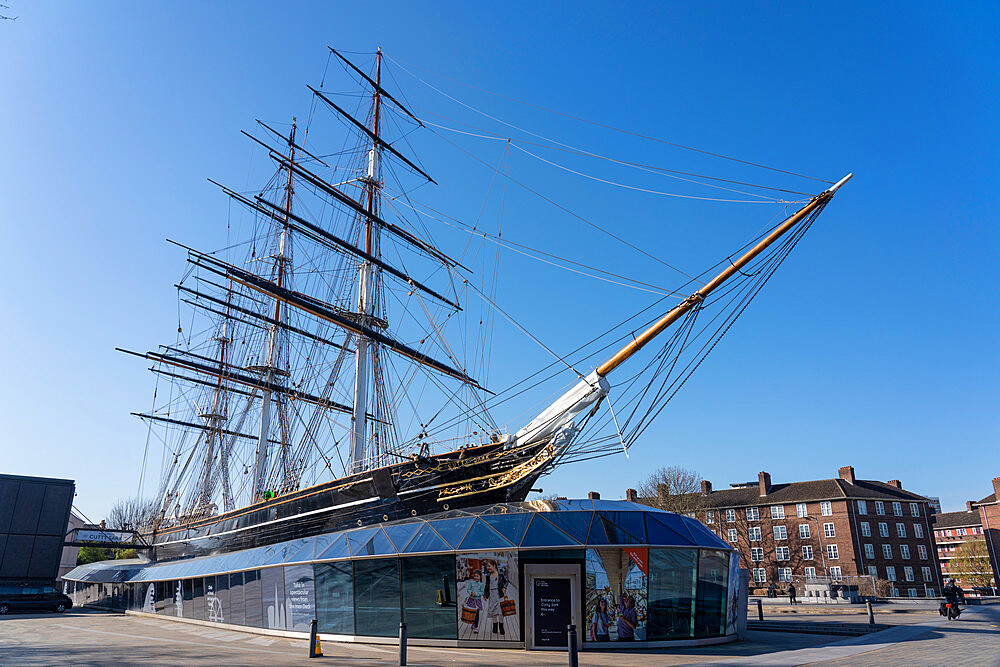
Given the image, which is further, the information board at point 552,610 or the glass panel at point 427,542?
the glass panel at point 427,542

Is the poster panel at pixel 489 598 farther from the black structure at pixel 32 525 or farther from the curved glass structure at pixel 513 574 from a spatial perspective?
the black structure at pixel 32 525

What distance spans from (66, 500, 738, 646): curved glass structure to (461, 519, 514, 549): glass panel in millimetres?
33

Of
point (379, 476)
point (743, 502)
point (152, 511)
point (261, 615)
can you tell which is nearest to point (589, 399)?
point (379, 476)

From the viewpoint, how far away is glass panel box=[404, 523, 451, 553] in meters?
17.5

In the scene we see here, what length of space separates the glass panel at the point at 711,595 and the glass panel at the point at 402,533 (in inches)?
336

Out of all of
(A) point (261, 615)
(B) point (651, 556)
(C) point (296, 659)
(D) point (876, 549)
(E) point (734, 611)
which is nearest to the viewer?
(C) point (296, 659)

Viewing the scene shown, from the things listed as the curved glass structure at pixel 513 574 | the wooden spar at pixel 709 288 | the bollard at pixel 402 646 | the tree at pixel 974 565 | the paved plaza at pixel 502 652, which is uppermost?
the wooden spar at pixel 709 288

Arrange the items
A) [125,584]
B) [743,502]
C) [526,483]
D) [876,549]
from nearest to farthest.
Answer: [526,483] → [125,584] → [876,549] → [743,502]

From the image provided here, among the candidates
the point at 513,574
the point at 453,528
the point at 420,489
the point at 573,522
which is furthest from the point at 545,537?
the point at 420,489

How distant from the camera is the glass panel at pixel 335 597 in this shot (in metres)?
19.2

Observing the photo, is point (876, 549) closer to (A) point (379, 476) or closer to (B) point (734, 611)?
(B) point (734, 611)

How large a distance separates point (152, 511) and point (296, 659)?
192 feet

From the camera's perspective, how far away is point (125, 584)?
127 ft

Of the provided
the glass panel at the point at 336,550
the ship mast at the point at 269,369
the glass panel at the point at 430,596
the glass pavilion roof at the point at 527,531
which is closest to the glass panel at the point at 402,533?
the glass pavilion roof at the point at 527,531
